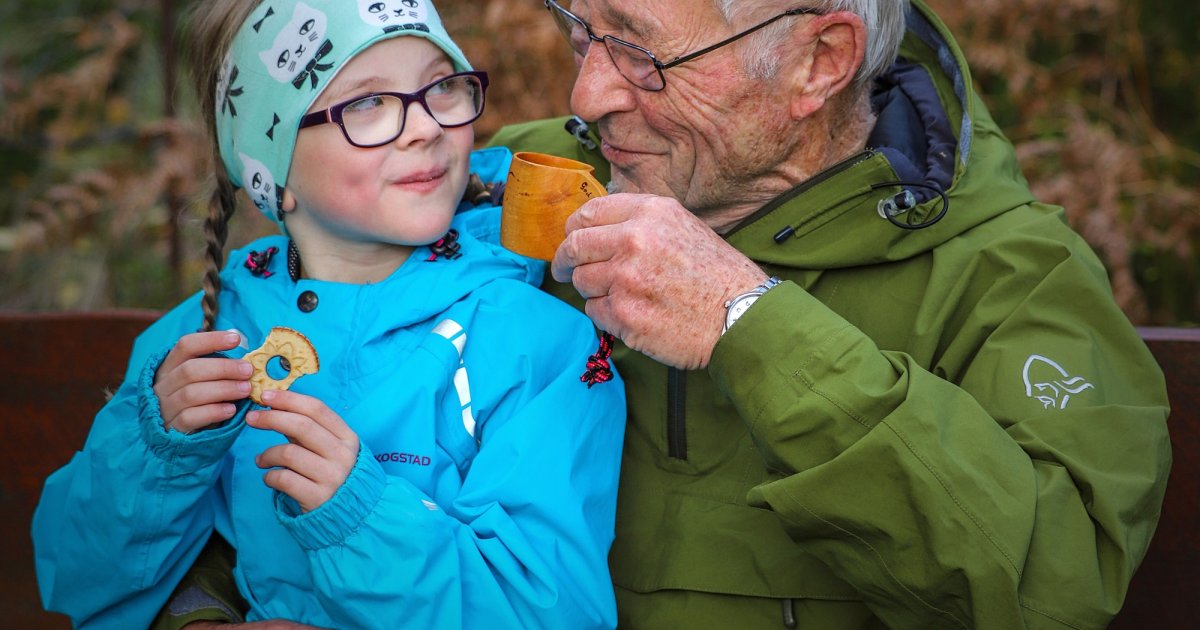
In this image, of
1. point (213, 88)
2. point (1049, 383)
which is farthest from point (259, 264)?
point (1049, 383)

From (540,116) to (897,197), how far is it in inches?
112

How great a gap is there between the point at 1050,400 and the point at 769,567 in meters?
0.64

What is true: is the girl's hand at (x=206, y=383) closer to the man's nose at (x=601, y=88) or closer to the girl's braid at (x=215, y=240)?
the girl's braid at (x=215, y=240)

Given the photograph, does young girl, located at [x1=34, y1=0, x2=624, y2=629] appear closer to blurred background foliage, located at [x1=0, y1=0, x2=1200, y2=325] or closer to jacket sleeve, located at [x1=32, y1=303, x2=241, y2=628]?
jacket sleeve, located at [x1=32, y1=303, x2=241, y2=628]

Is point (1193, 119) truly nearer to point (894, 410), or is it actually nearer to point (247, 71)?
point (894, 410)

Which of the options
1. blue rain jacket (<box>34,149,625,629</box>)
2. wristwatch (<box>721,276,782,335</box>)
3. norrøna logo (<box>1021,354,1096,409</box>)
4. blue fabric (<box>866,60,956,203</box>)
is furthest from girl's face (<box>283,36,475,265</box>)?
norrøna logo (<box>1021,354,1096,409</box>)

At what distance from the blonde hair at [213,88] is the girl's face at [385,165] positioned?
1.01 ft

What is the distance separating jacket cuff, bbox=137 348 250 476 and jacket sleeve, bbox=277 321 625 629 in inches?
7.1

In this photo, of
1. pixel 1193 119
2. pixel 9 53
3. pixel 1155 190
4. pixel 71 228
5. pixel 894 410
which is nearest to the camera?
pixel 894 410

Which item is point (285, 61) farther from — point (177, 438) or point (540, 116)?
point (540, 116)

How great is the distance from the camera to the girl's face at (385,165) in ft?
7.03

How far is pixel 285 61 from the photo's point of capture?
7.13 ft

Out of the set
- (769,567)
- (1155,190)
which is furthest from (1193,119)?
(769,567)

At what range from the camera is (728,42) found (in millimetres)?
2275
